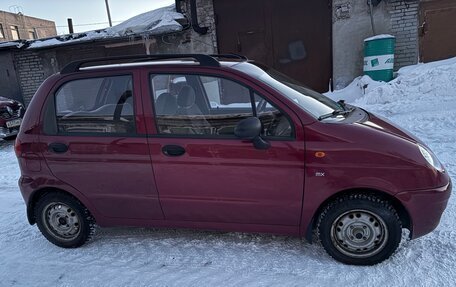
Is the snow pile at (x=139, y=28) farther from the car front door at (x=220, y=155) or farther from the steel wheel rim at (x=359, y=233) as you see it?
the steel wheel rim at (x=359, y=233)

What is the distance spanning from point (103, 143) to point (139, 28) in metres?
8.24

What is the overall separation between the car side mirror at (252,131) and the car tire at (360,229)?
727mm

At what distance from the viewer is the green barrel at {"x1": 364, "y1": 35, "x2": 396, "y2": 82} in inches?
334

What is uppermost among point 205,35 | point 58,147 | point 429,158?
point 205,35

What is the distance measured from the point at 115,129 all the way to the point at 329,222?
6.32 ft

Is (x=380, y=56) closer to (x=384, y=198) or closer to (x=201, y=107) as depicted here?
(x=384, y=198)

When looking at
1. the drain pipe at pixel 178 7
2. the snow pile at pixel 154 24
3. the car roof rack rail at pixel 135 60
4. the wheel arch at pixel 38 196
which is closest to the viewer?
the car roof rack rail at pixel 135 60

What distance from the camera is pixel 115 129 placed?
3127 millimetres

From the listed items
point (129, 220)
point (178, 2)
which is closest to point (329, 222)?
point (129, 220)

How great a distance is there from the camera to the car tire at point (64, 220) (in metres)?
3.39

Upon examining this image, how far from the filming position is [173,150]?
2.96 meters

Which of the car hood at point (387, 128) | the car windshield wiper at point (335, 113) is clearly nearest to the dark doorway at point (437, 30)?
the car windshield wiper at point (335, 113)

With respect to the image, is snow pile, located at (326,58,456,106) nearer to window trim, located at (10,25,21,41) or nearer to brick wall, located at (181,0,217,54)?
brick wall, located at (181,0,217,54)

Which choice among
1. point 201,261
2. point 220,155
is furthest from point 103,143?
point 201,261
